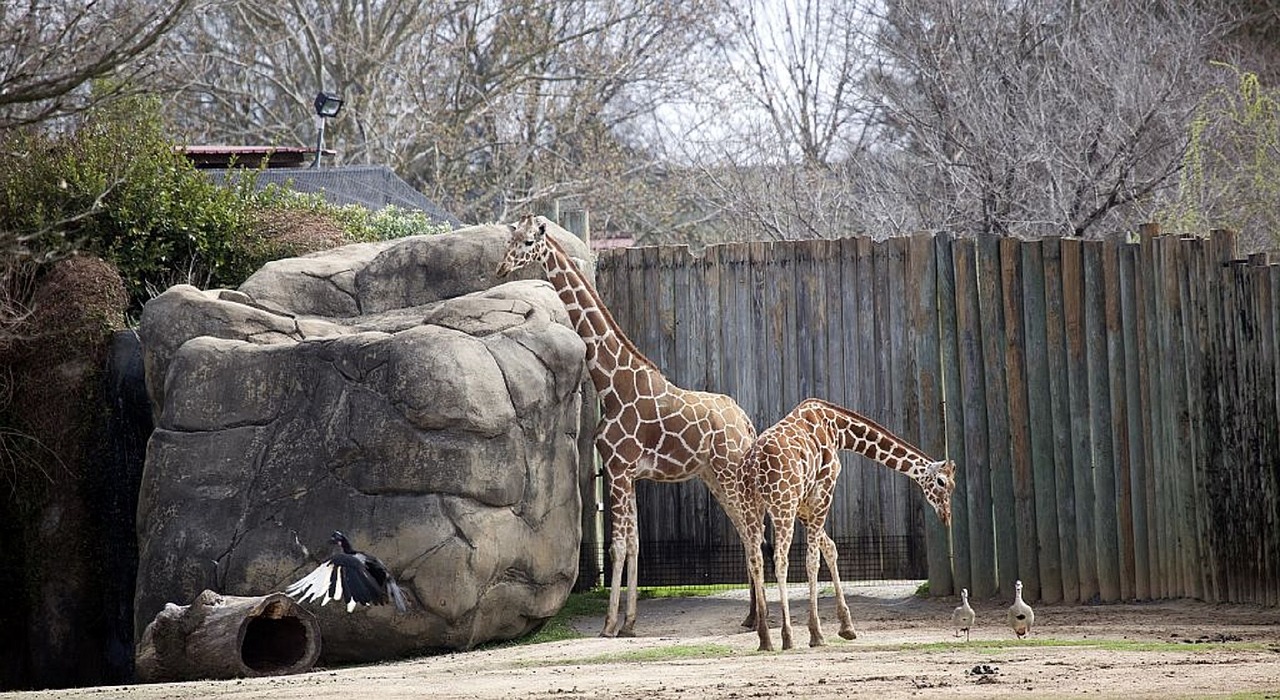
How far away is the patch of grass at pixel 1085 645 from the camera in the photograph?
10.2 meters

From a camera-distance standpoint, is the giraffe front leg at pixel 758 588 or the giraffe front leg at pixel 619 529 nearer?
the giraffe front leg at pixel 758 588

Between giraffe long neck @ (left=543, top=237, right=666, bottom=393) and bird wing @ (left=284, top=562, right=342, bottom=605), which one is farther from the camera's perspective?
giraffe long neck @ (left=543, top=237, right=666, bottom=393)

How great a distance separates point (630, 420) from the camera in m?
12.5

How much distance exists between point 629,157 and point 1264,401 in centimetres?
2008

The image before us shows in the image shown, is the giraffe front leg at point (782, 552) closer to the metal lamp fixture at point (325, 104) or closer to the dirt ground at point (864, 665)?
the dirt ground at point (864, 665)

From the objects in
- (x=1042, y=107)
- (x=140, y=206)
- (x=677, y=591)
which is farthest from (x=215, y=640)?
(x=1042, y=107)

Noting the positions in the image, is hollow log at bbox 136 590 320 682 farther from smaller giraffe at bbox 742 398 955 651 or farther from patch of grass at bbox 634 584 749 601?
patch of grass at bbox 634 584 749 601

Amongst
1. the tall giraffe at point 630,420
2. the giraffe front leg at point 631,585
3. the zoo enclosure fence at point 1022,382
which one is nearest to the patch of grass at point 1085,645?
the tall giraffe at point 630,420

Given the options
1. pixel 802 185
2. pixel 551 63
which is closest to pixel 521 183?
pixel 551 63

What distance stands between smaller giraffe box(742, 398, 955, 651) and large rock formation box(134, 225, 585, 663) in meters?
1.65

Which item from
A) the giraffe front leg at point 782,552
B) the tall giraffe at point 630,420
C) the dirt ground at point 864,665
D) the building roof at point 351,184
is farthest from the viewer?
the building roof at point 351,184

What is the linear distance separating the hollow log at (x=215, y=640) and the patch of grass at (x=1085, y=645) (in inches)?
151

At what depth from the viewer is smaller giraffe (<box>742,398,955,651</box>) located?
1127cm

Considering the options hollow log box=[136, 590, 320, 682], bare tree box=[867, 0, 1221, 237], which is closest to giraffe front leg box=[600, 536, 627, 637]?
hollow log box=[136, 590, 320, 682]
